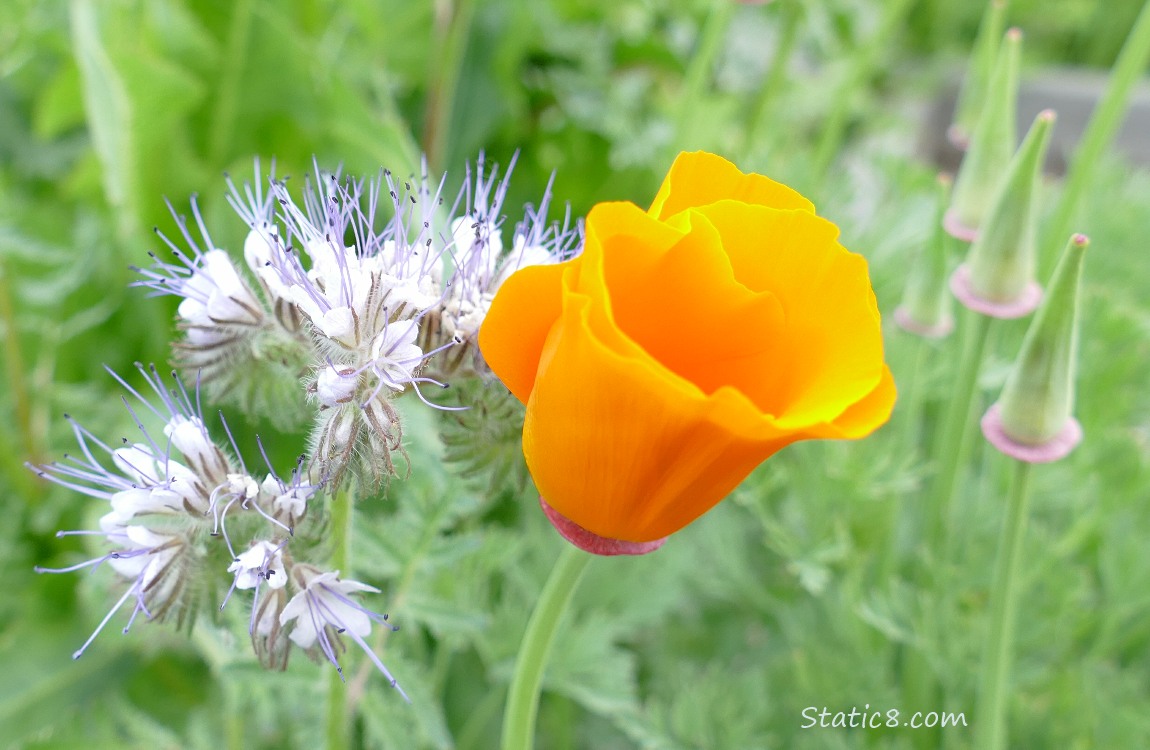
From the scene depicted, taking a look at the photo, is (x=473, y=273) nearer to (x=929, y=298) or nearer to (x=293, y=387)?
(x=293, y=387)

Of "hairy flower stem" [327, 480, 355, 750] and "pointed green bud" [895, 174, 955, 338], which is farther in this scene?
"pointed green bud" [895, 174, 955, 338]

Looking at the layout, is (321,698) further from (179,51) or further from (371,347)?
(179,51)

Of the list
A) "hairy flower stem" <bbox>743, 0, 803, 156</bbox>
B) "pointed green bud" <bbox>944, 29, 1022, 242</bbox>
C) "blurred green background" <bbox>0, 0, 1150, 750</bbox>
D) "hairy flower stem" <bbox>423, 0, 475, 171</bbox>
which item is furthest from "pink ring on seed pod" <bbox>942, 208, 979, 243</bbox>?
"hairy flower stem" <bbox>423, 0, 475, 171</bbox>

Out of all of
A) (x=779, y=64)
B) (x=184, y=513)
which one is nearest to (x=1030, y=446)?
(x=184, y=513)

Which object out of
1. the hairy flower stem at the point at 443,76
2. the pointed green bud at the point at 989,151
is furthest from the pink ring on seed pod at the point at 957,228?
the hairy flower stem at the point at 443,76

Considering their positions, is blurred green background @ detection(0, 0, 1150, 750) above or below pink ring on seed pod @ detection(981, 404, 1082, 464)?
below

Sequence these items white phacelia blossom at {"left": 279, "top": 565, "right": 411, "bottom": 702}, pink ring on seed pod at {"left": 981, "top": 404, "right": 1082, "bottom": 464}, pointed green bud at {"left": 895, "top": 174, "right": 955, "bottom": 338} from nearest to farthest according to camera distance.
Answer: white phacelia blossom at {"left": 279, "top": 565, "right": 411, "bottom": 702}
pink ring on seed pod at {"left": 981, "top": 404, "right": 1082, "bottom": 464}
pointed green bud at {"left": 895, "top": 174, "right": 955, "bottom": 338}

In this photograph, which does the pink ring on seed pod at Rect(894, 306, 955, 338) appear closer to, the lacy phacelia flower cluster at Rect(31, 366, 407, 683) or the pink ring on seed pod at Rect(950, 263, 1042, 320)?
the pink ring on seed pod at Rect(950, 263, 1042, 320)
